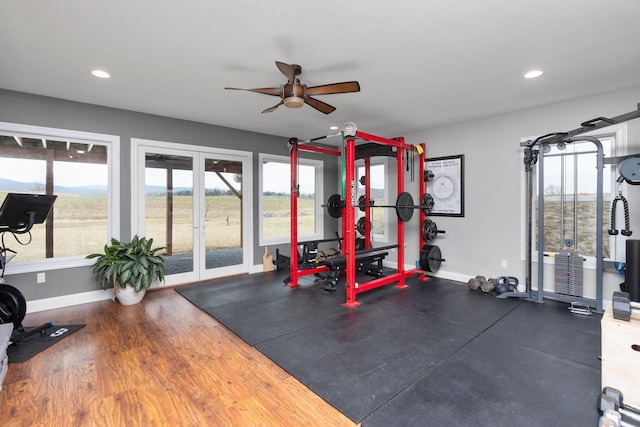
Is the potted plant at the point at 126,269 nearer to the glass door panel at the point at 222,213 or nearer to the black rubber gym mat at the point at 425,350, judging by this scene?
the black rubber gym mat at the point at 425,350

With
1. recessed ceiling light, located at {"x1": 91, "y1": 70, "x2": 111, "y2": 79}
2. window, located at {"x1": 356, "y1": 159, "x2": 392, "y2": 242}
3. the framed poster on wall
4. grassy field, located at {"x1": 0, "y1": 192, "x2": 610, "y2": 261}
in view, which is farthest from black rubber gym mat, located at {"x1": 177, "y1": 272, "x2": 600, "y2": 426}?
recessed ceiling light, located at {"x1": 91, "y1": 70, "x2": 111, "y2": 79}

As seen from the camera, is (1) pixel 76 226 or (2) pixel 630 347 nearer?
(2) pixel 630 347

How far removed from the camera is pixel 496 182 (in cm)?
449

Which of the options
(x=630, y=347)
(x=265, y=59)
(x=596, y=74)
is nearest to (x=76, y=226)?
(x=265, y=59)

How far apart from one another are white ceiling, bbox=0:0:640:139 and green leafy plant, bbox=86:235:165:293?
1901mm

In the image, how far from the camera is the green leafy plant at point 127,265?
373cm

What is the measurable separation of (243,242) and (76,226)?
2.38m

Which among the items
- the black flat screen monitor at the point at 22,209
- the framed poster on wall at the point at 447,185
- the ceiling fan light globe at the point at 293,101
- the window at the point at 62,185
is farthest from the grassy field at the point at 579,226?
the window at the point at 62,185

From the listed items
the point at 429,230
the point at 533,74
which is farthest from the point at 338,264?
the point at 533,74

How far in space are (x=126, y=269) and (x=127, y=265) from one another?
0.05 m

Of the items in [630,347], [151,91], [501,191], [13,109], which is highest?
[151,91]

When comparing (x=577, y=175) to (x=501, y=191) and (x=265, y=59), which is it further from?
(x=265, y=59)

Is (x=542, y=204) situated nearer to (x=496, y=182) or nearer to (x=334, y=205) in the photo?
(x=496, y=182)

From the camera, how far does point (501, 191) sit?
4.44 m
